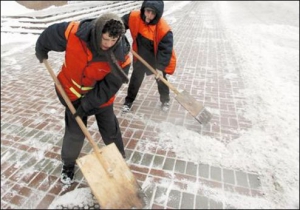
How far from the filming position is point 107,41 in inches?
84.1

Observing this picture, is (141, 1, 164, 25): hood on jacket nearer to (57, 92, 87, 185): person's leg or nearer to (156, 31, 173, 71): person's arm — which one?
(156, 31, 173, 71): person's arm

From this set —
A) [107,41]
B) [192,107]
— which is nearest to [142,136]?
[192,107]

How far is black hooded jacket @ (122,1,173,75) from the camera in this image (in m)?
3.51

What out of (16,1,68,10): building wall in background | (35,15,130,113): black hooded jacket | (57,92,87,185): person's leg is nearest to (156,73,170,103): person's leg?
(57,92,87,185): person's leg

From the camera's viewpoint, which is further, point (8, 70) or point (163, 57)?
point (8, 70)

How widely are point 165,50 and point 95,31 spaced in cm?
173

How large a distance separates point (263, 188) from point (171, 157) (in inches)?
42.0

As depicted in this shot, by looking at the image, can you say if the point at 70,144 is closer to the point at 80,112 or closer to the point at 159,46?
the point at 80,112

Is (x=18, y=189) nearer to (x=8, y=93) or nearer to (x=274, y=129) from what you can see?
(x=8, y=93)

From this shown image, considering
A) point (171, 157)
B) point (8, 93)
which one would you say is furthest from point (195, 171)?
point (8, 93)

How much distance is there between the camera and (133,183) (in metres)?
2.46

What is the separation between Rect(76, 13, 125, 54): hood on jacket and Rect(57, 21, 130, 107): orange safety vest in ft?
0.19

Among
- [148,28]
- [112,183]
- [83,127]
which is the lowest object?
[112,183]

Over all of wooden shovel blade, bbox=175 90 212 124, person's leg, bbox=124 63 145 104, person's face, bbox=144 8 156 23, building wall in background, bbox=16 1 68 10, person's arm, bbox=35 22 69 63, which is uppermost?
person's arm, bbox=35 22 69 63
